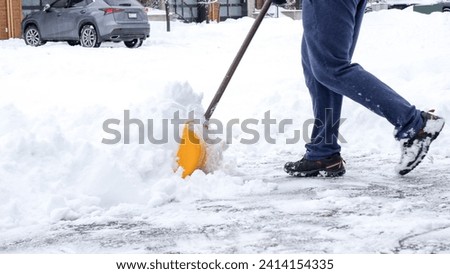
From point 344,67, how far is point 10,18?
21.0 metres

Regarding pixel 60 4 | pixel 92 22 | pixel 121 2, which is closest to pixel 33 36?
pixel 60 4

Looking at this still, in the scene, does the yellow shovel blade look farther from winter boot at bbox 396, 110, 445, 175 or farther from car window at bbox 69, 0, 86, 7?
car window at bbox 69, 0, 86, 7

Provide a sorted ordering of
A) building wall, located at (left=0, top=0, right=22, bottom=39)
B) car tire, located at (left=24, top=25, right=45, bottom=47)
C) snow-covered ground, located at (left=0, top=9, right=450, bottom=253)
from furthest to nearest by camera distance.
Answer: building wall, located at (left=0, top=0, right=22, bottom=39) → car tire, located at (left=24, top=25, right=45, bottom=47) → snow-covered ground, located at (left=0, top=9, right=450, bottom=253)

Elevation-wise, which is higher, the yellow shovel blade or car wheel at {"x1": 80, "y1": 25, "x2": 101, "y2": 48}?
the yellow shovel blade

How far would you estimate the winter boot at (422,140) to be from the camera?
4.12 meters

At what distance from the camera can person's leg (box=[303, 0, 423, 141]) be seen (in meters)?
4.13

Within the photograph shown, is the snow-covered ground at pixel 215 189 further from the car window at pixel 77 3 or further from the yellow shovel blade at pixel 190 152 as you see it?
the car window at pixel 77 3

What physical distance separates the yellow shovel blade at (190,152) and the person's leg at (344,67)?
0.75m

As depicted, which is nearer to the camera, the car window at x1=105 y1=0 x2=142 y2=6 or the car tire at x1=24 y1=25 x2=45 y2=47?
the car window at x1=105 y1=0 x2=142 y2=6

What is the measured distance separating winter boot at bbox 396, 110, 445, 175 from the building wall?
21078 mm

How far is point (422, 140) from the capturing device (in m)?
4.12

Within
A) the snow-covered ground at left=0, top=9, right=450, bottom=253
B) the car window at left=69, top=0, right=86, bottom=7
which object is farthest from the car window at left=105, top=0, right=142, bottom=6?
the snow-covered ground at left=0, top=9, right=450, bottom=253

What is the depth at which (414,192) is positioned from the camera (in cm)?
390

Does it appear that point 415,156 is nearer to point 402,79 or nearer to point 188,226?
point 188,226
